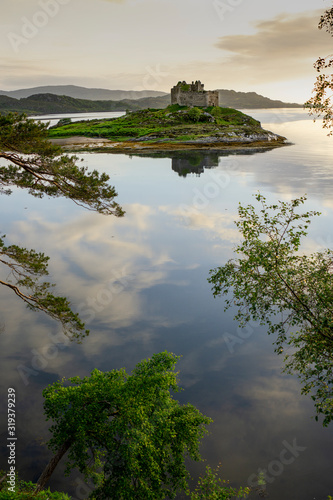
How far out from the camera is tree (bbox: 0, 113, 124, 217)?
64.8 ft

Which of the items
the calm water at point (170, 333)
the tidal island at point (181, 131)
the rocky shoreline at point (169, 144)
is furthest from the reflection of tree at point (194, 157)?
the calm water at point (170, 333)

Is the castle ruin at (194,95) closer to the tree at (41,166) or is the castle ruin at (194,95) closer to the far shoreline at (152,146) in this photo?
the far shoreline at (152,146)

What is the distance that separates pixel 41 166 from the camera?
69.5 feet

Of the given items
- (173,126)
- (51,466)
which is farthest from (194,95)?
(51,466)

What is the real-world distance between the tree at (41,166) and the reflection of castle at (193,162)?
2938 inches

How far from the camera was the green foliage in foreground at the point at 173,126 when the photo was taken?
147 m

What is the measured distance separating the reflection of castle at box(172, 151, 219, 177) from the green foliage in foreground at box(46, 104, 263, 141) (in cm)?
2411

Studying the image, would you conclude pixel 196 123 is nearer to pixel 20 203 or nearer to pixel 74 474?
pixel 20 203

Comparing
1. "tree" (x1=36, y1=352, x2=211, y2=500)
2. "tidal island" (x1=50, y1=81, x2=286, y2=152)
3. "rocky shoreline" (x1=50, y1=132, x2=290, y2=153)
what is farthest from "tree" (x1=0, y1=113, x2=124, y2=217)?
"tidal island" (x1=50, y1=81, x2=286, y2=152)

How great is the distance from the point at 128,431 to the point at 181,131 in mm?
145053

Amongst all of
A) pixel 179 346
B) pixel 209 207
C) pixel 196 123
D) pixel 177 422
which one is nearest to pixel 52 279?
pixel 179 346

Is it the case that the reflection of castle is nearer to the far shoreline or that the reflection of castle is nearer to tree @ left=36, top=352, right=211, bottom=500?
the far shoreline

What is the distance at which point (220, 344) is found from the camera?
29.4 meters

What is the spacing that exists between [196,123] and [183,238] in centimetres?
12587
